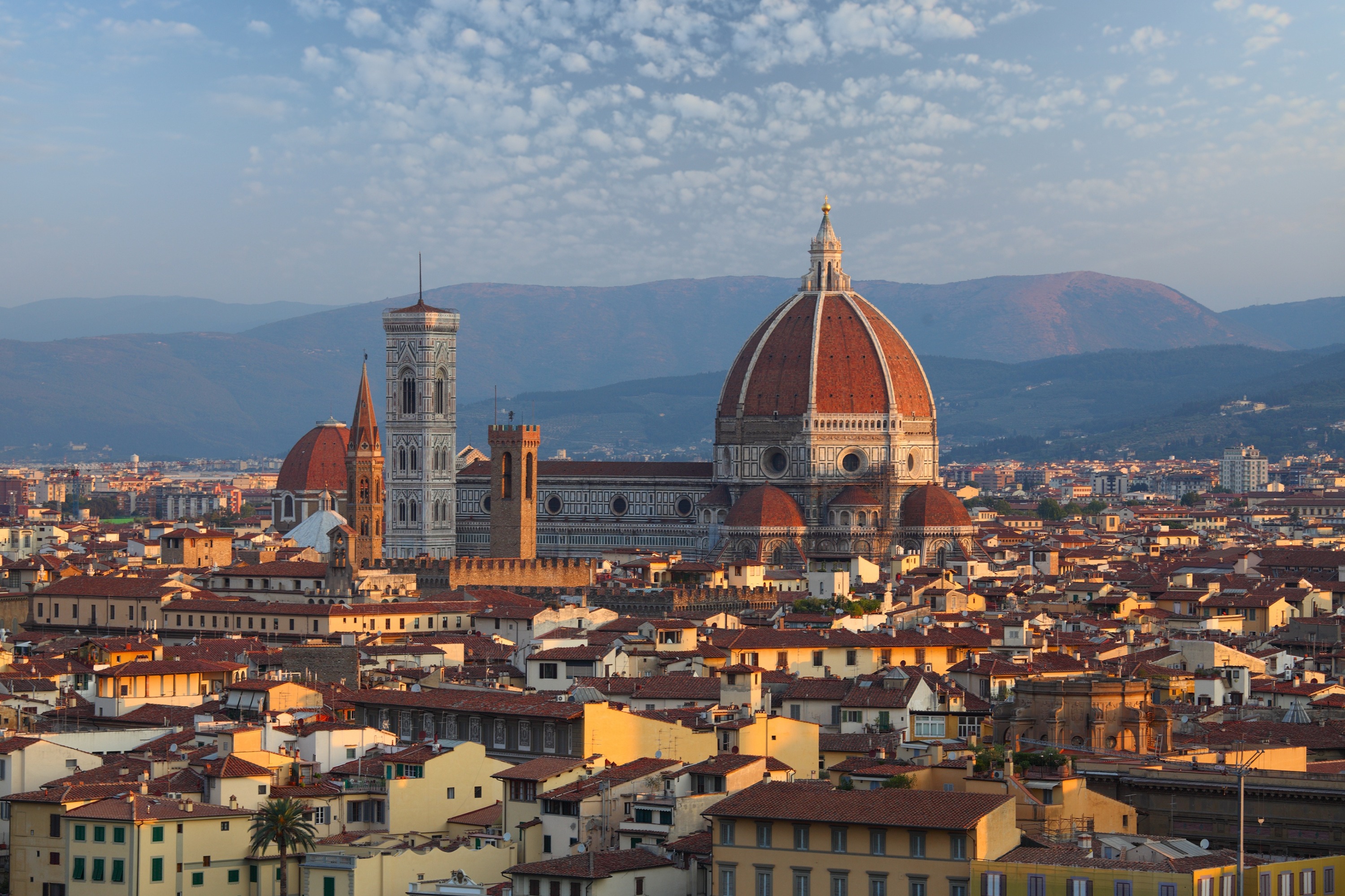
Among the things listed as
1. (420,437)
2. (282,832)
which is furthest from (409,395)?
(282,832)

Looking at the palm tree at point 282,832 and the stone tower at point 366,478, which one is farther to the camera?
the stone tower at point 366,478

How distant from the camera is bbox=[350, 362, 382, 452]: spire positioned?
114500mm

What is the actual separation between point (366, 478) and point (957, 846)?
84218 mm

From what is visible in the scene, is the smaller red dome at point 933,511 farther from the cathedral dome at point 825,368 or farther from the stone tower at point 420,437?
the stone tower at point 420,437

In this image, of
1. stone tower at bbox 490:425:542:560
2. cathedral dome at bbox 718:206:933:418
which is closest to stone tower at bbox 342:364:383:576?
stone tower at bbox 490:425:542:560

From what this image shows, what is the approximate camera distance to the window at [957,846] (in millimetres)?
30578

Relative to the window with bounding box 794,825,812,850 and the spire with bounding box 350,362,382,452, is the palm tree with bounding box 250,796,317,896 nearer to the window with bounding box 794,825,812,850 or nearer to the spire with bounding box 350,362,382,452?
the window with bounding box 794,825,812,850

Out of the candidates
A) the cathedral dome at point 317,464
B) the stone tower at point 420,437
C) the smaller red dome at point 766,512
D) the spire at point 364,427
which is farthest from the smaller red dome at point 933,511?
the cathedral dome at point 317,464

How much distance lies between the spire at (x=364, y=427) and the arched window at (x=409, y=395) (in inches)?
336

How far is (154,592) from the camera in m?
78.5

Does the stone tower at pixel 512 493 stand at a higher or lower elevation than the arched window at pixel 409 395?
lower

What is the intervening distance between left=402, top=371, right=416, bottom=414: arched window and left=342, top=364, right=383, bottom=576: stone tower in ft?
28.0

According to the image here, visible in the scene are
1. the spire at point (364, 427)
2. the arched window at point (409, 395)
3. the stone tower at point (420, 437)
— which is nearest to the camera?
the spire at point (364, 427)

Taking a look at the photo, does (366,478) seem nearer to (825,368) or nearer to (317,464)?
(825,368)
